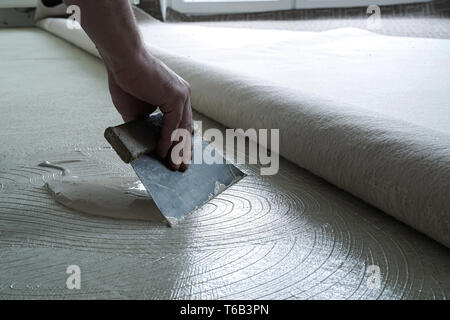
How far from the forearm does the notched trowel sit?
0.13 m

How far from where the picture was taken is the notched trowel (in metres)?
1.02

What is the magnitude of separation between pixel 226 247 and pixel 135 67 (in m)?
0.37

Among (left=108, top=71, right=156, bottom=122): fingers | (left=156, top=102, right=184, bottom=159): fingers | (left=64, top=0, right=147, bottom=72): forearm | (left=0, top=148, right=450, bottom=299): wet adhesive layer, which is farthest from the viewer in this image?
(left=108, top=71, right=156, bottom=122): fingers

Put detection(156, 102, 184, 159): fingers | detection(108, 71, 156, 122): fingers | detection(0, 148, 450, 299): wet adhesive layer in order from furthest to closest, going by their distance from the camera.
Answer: detection(108, 71, 156, 122): fingers < detection(156, 102, 184, 159): fingers < detection(0, 148, 450, 299): wet adhesive layer

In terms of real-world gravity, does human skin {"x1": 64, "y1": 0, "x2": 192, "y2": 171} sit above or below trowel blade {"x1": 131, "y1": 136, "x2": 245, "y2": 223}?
above

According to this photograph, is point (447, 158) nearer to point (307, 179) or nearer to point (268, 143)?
point (307, 179)

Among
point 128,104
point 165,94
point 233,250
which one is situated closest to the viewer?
point 233,250

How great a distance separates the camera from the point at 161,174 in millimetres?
1056

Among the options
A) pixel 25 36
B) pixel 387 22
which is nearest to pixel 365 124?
pixel 387 22

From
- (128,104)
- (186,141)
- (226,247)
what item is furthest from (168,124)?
(226,247)

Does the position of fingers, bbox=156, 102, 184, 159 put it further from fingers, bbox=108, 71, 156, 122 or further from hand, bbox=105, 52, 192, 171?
fingers, bbox=108, 71, 156, 122

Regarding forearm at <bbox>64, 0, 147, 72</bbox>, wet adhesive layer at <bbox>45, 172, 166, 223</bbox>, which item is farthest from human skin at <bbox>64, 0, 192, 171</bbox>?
wet adhesive layer at <bbox>45, 172, 166, 223</bbox>

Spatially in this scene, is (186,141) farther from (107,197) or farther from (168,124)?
(107,197)

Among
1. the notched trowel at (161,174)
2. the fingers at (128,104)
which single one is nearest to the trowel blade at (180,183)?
the notched trowel at (161,174)
